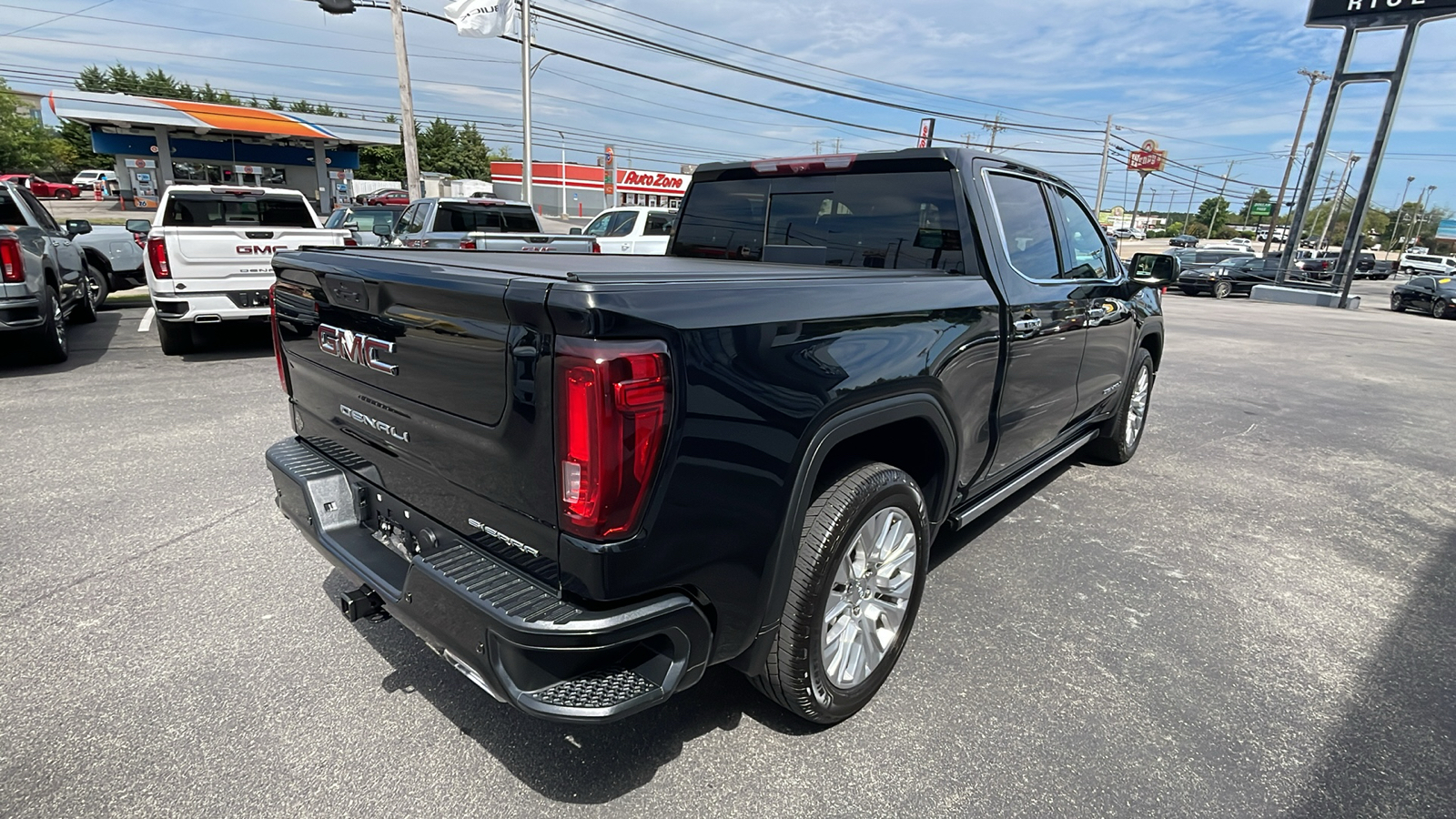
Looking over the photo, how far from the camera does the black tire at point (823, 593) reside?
7.18 feet

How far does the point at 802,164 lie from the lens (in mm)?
3627

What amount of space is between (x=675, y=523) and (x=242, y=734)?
169cm

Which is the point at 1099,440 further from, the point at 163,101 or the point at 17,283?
the point at 163,101

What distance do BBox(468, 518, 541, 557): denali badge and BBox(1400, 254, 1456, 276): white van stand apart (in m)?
53.4

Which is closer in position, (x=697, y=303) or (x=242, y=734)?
(x=697, y=303)

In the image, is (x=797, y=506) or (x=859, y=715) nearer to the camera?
(x=797, y=506)

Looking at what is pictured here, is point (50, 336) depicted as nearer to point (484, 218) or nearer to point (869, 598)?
point (484, 218)

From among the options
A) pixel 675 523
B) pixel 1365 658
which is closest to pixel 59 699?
pixel 675 523

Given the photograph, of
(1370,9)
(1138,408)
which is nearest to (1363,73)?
(1370,9)

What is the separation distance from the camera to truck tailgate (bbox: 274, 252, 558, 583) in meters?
1.77

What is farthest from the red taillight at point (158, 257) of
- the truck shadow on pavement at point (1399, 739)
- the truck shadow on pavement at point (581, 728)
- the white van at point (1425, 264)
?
the white van at point (1425, 264)

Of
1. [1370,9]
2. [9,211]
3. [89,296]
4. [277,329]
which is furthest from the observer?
[1370,9]

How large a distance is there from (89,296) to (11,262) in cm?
356

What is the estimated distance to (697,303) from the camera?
1.82m
